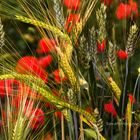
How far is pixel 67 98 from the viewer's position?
1062 mm

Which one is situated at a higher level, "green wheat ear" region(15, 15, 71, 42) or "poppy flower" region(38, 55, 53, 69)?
"green wheat ear" region(15, 15, 71, 42)

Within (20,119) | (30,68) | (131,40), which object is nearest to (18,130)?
(20,119)

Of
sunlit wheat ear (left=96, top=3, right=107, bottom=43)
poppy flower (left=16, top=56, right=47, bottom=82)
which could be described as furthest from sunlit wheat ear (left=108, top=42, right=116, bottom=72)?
poppy flower (left=16, top=56, right=47, bottom=82)

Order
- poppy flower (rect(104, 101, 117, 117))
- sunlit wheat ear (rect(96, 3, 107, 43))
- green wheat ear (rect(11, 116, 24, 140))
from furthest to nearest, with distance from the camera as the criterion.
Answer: poppy flower (rect(104, 101, 117, 117)) < sunlit wheat ear (rect(96, 3, 107, 43)) < green wheat ear (rect(11, 116, 24, 140))

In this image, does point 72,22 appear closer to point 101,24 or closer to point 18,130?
point 101,24

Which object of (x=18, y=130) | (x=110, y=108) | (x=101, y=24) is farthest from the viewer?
(x=110, y=108)

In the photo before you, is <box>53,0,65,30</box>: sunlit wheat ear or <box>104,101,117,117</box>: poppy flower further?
<box>104,101,117,117</box>: poppy flower

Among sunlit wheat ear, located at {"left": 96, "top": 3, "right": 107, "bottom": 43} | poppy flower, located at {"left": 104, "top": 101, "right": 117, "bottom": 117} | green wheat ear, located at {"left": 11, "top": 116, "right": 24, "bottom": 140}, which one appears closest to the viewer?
green wheat ear, located at {"left": 11, "top": 116, "right": 24, "bottom": 140}

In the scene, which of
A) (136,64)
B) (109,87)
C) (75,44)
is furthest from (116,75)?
(136,64)

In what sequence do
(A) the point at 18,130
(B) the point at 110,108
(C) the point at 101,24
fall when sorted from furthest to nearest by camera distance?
1. (B) the point at 110,108
2. (C) the point at 101,24
3. (A) the point at 18,130

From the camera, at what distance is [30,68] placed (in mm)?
1067

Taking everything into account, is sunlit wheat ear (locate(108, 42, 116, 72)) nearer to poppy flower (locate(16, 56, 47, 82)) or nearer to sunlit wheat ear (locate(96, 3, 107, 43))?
sunlit wheat ear (locate(96, 3, 107, 43))

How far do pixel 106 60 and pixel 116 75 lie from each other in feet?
0.11

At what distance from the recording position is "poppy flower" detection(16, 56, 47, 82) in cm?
107
